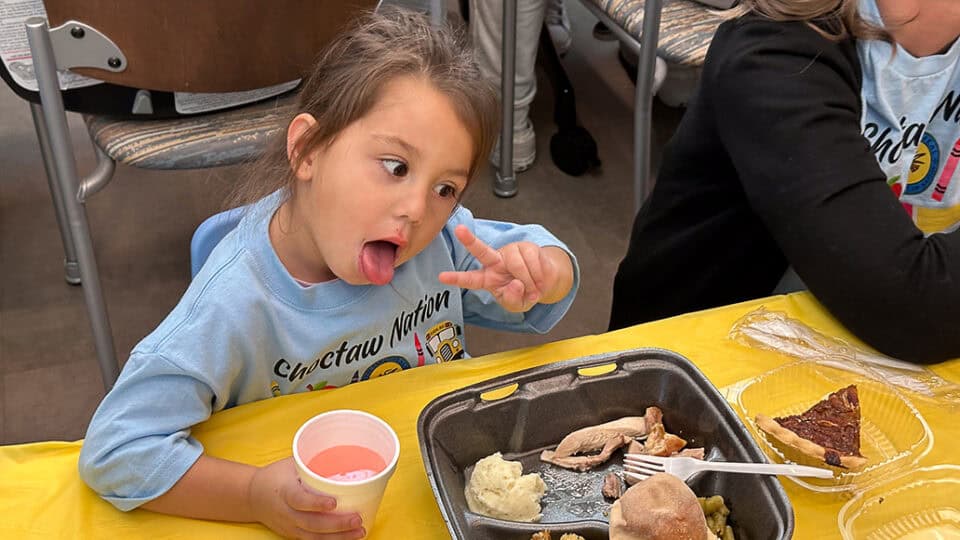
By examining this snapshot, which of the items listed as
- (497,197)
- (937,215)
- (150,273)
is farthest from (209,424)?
(497,197)

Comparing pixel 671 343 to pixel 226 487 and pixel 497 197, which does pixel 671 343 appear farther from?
pixel 497 197

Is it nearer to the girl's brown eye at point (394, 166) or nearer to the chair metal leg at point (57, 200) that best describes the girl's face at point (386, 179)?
the girl's brown eye at point (394, 166)

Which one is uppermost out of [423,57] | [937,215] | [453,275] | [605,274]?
[423,57]

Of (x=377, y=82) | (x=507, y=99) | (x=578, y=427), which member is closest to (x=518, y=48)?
(x=507, y=99)

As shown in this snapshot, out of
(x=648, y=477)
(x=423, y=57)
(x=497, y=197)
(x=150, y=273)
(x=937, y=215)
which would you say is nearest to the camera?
(x=648, y=477)

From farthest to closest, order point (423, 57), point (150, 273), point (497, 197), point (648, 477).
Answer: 1. point (497, 197)
2. point (150, 273)
3. point (423, 57)
4. point (648, 477)

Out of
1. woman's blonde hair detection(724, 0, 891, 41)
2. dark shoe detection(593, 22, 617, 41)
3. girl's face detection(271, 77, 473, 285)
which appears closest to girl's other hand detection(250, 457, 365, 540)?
girl's face detection(271, 77, 473, 285)

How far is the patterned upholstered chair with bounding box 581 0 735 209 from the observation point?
203 cm

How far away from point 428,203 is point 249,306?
0.68 feet

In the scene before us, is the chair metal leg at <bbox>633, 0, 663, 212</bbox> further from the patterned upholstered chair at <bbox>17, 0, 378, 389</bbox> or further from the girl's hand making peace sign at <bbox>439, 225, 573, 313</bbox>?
the girl's hand making peace sign at <bbox>439, 225, 573, 313</bbox>

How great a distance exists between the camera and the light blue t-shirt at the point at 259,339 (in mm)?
785

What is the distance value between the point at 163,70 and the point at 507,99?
1.21 m

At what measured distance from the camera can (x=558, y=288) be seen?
1.01 m

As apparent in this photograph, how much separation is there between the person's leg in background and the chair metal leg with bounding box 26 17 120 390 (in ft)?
4.12
